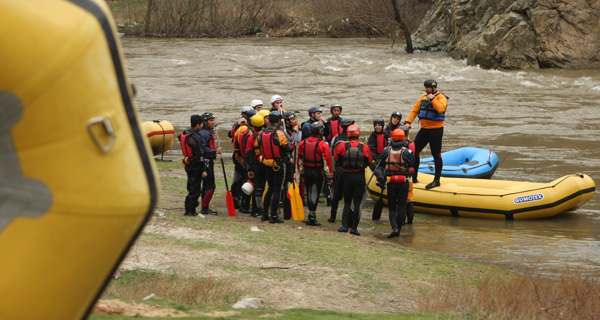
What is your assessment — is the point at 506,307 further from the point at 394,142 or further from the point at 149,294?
the point at 394,142

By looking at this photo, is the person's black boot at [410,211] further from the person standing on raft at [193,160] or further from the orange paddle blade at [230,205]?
the person standing on raft at [193,160]

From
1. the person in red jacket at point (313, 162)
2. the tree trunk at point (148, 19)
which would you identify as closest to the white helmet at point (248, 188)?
the person in red jacket at point (313, 162)

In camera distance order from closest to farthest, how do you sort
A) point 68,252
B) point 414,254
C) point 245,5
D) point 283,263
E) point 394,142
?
point 68,252 < point 283,263 < point 414,254 < point 394,142 < point 245,5

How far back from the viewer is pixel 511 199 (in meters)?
11.2

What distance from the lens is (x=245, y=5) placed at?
46.7 meters

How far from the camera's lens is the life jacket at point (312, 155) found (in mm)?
10188

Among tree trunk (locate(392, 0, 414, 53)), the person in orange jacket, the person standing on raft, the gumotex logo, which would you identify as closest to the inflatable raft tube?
the person in orange jacket

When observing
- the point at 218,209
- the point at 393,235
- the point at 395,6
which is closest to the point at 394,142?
the point at 393,235

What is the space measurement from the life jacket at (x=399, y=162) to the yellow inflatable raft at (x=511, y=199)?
141 centimetres

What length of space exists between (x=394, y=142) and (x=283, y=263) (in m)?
3.03

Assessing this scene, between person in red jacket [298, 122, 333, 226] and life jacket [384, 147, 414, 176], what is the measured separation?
87 centimetres

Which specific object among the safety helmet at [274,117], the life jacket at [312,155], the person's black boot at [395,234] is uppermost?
the safety helmet at [274,117]

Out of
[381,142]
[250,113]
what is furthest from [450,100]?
[250,113]

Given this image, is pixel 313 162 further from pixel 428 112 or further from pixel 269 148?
pixel 428 112
